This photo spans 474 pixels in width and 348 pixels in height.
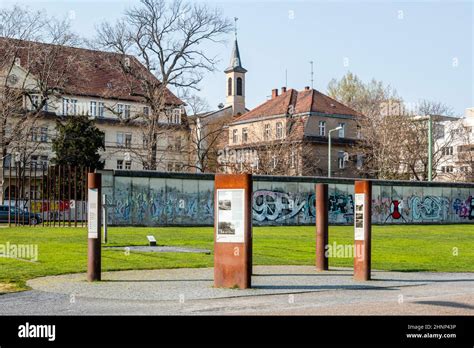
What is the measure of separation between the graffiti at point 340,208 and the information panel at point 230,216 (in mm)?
35850

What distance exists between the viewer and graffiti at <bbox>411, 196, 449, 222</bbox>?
2055 inches

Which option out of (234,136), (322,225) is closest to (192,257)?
(322,225)

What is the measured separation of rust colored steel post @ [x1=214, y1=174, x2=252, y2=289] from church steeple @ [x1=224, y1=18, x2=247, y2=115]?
96327 millimetres

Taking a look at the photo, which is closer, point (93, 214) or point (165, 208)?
point (93, 214)

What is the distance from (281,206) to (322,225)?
97.5 ft

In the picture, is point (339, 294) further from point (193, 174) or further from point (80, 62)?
point (80, 62)

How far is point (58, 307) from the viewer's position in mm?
11250

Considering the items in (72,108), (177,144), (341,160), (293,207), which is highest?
(72,108)

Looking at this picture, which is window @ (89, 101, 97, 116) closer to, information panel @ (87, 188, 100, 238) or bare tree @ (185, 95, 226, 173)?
bare tree @ (185, 95, 226, 173)

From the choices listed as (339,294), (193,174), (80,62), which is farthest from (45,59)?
(339,294)

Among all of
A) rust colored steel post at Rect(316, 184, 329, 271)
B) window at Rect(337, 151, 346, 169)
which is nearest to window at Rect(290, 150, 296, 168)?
window at Rect(337, 151, 346, 169)

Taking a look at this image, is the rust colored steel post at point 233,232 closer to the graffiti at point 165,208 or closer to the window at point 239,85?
the graffiti at point 165,208

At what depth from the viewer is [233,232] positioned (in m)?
13.5
